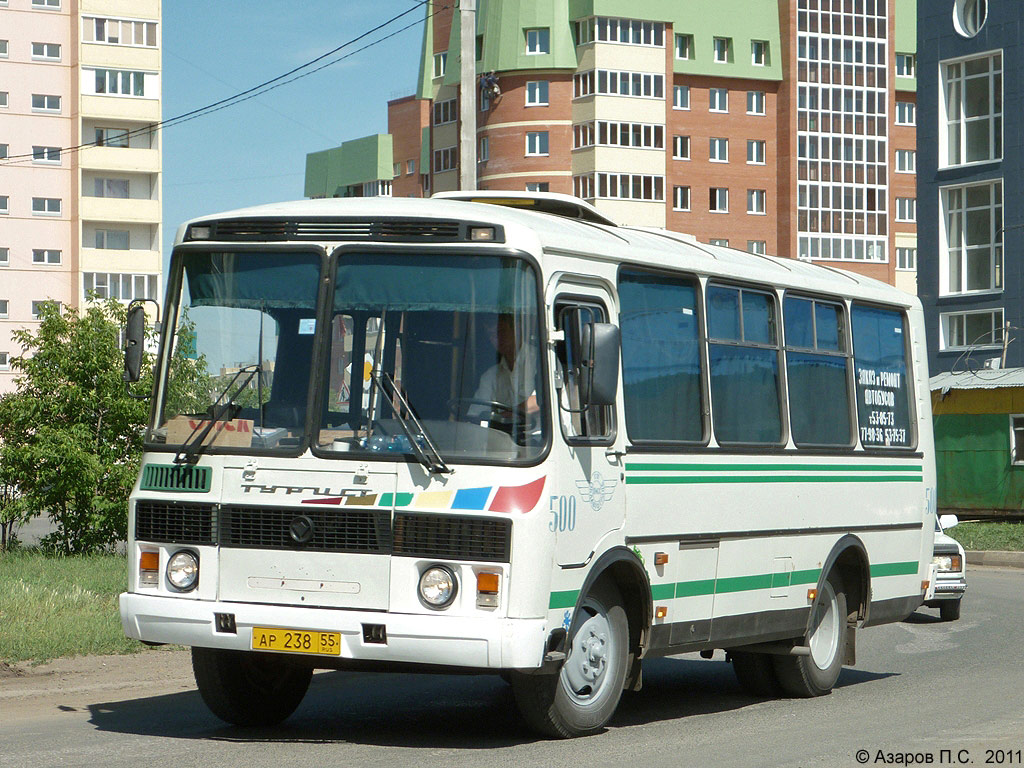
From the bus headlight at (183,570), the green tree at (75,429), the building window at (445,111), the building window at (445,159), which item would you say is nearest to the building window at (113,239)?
the building window at (445,159)

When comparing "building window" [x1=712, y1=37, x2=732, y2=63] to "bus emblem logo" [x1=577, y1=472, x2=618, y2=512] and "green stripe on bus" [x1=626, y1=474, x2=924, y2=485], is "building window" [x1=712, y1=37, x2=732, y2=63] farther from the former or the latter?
"bus emblem logo" [x1=577, y1=472, x2=618, y2=512]

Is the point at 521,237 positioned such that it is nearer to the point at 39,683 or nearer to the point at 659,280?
the point at 659,280

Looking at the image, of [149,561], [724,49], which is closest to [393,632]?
[149,561]

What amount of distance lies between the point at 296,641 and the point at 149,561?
1068 mm

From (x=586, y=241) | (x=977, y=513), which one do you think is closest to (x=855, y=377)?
(x=586, y=241)

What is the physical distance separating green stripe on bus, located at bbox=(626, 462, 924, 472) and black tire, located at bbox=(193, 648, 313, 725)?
2357 millimetres

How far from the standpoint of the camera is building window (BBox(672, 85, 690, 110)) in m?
96.2

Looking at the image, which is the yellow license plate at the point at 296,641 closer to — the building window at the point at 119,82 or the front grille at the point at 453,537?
the front grille at the point at 453,537

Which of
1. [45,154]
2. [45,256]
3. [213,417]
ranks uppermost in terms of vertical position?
[45,154]

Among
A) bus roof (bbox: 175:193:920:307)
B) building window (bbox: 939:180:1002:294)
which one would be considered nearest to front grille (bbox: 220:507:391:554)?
bus roof (bbox: 175:193:920:307)

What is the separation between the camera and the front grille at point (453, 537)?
28.1 ft

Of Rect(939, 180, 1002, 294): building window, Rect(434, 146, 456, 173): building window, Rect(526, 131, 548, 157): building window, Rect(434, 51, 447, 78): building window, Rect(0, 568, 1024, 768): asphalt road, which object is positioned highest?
Rect(434, 51, 447, 78): building window

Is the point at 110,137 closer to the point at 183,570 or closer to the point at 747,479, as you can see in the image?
the point at 747,479

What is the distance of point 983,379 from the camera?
39531 mm
